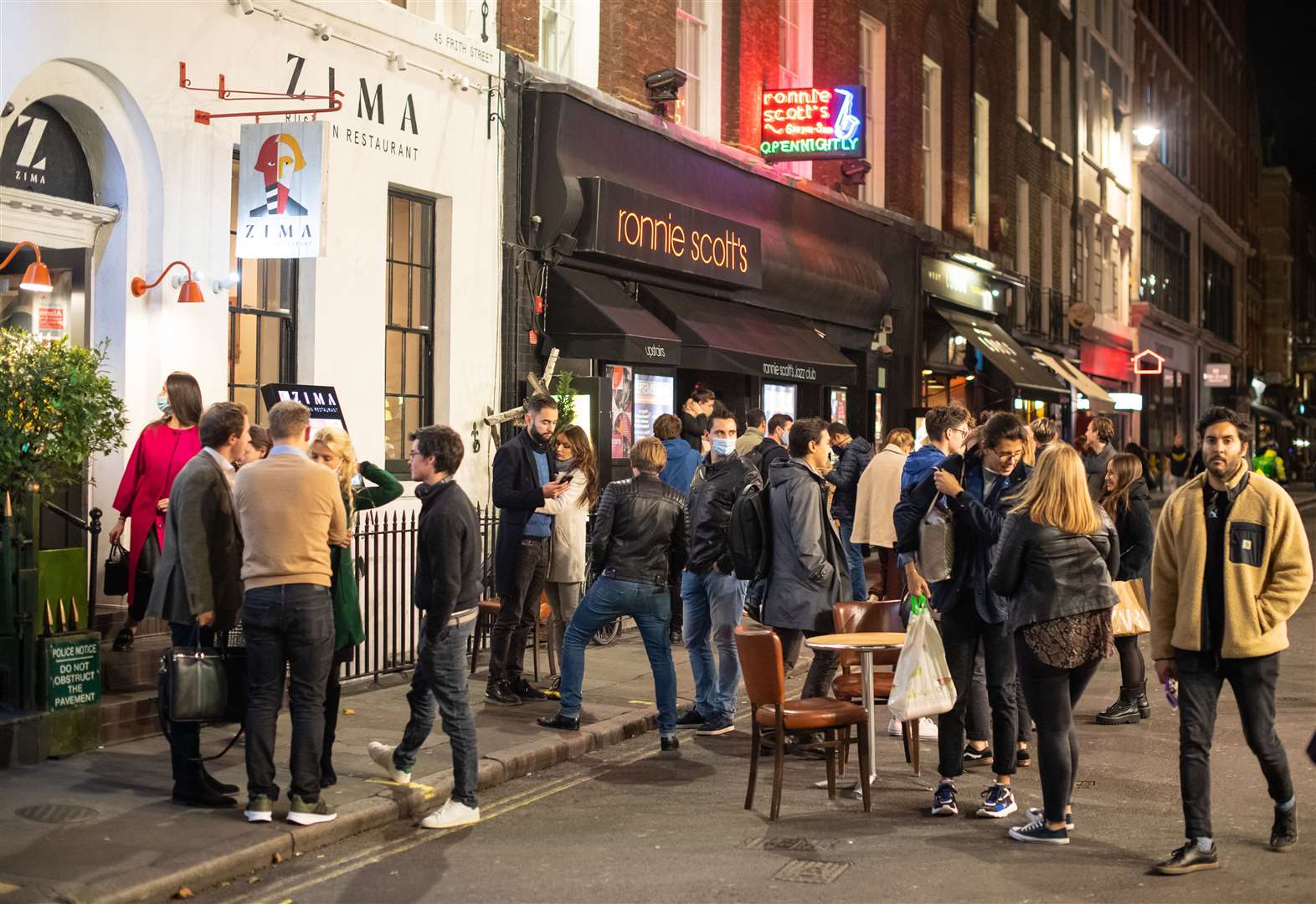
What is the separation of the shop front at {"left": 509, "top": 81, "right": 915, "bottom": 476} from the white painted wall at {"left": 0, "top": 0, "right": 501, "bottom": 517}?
3.64ft

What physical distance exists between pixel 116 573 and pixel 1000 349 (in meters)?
21.0

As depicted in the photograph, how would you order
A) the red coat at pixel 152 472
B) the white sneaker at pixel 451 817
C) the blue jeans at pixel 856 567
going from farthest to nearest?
the blue jeans at pixel 856 567 < the red coat at pixel 152 472 < the white sneaker at pixel 451 817

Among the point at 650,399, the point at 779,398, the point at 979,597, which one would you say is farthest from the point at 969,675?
the point at 779,398

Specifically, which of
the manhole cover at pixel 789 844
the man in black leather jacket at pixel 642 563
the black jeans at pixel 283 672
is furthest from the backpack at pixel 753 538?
the black jeans at pixel 283 672

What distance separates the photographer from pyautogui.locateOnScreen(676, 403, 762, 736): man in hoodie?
10211 millimetres

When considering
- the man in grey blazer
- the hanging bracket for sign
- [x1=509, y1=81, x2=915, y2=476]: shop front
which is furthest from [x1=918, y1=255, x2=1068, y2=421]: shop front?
the man in grey blazer

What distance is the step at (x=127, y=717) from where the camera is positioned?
29.7 feet

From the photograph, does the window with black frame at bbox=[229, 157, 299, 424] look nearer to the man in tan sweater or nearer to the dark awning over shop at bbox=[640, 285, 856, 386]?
the man in tan sweater

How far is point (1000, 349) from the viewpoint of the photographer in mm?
Result: 28109

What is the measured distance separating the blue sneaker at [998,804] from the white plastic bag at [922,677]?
469mm

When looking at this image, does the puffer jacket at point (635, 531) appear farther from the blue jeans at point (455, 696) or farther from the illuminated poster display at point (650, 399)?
the illuminated poster display at point (650, 399)

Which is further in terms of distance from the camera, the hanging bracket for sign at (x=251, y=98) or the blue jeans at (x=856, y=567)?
the blue jeans at (x=856, y=567)

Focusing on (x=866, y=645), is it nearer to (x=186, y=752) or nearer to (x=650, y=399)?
(x=186, y=752)

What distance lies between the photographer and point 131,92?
35.0 feet
